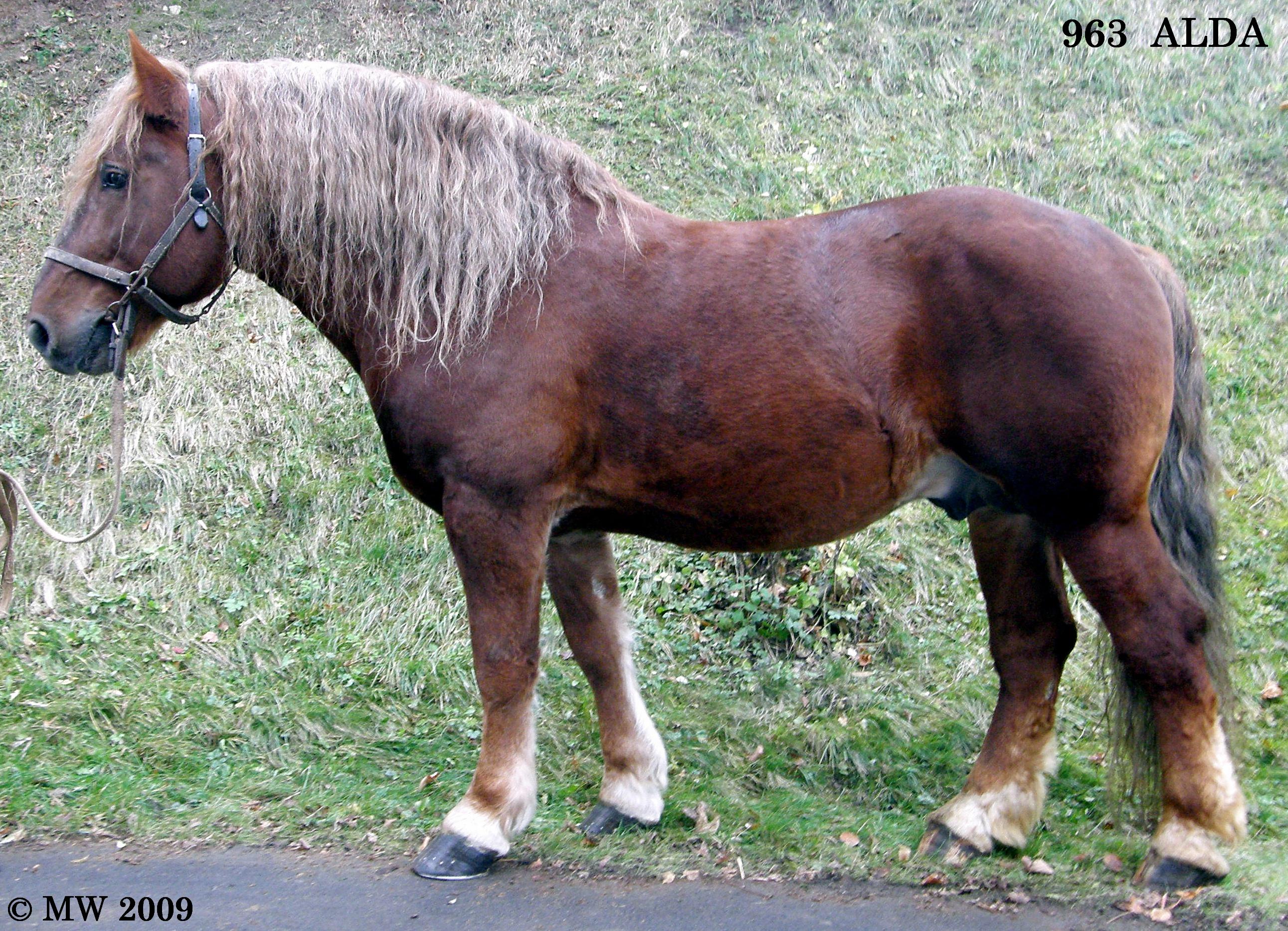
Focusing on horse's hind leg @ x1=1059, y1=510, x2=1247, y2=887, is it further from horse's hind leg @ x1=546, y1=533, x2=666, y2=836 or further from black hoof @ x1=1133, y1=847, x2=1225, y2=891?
horse's hind leg @ x1=546, y1=533, x2=666, y2=836

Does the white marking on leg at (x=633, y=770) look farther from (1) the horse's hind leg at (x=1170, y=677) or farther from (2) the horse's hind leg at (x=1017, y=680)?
(1) the horse's hind leg at (x=1170, y=677)

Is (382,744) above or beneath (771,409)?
beneath

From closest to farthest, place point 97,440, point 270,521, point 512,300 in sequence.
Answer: point 512,300 → point 270,521 → point 97,440

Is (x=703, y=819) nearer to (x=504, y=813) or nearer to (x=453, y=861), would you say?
(x=504, y=813)

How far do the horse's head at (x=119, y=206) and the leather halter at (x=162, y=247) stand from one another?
0.01 metres

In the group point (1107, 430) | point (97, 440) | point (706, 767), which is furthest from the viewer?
point (97, 440)

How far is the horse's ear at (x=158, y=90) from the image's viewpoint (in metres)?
3.20

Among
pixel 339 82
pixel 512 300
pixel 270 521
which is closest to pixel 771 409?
pixel 512 300

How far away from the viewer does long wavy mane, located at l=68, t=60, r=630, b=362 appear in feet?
10.8

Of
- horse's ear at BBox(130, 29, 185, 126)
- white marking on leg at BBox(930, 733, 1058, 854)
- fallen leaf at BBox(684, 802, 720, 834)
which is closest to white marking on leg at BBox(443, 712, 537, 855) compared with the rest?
fallen leaf at BBox(684, 802, 720, 834)

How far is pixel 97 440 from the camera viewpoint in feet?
21.9

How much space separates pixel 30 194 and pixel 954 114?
787 cm

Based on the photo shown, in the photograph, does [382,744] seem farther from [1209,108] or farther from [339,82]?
[1209,108]

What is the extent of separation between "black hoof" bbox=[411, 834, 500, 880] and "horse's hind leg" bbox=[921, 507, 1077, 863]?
63.8 inches
